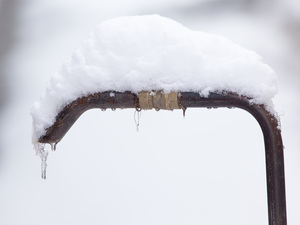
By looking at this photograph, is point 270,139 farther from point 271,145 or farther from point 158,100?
point 158,100

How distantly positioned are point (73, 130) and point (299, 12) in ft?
3.55

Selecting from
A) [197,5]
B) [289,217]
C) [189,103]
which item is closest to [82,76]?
[189,103]

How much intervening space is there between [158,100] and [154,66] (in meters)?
0.05

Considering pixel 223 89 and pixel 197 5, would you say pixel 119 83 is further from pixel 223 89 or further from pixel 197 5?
pixel 197 5

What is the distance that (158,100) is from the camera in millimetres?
649

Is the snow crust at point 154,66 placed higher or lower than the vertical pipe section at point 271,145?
higher

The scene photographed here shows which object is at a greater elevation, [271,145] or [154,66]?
[154,66]

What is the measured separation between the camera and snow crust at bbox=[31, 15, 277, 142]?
0.63 meters

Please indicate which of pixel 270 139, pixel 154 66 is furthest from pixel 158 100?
pixel 270 139

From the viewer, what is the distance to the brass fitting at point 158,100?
64cm

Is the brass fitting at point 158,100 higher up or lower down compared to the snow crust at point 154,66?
lower down

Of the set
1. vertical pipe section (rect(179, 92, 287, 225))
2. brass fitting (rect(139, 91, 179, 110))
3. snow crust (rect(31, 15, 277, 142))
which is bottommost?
vertical pipe section (rect(179, 92, 287, 225))

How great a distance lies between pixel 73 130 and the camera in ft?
6.24

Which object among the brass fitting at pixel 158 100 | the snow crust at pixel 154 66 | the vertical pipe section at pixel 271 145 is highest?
the snow crust at pixel 154 66
